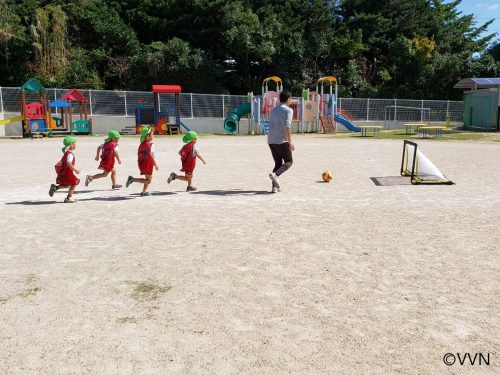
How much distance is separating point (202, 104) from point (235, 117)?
2858mm

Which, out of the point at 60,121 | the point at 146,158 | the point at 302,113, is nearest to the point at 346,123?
the point at 302,113

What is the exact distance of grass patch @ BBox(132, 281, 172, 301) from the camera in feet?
13.5

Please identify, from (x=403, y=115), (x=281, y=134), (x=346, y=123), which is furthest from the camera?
(x=403, y=115)

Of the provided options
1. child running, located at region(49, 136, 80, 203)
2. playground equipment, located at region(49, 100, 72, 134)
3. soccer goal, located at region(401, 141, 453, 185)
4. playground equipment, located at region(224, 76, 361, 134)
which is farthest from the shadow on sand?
playground equipment, located at region(224, 76, 361, 134)

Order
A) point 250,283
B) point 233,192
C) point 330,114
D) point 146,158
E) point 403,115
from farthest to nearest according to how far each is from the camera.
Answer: point 403,115
point 330,114
point 233,192
point 146,158
point 250,283

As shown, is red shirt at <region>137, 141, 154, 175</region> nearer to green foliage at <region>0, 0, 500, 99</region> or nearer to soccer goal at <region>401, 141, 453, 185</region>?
soccer goal at <region>401, 141, 453, 185</region>

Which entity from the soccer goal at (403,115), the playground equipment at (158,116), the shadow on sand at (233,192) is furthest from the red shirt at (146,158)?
the soccer goal at (403,115)

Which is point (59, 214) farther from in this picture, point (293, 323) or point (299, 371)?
point (299, 371)

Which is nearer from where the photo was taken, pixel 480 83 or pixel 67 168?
pixel 67 168

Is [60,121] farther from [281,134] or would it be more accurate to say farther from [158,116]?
[281,134]

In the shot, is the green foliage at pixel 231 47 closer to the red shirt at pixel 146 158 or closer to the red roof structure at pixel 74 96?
the red roof structure at pixel 74 96

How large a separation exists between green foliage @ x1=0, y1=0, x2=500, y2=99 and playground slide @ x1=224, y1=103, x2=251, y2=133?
695 centimetres

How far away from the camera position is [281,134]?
360 inches

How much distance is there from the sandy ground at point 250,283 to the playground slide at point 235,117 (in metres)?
22.3
